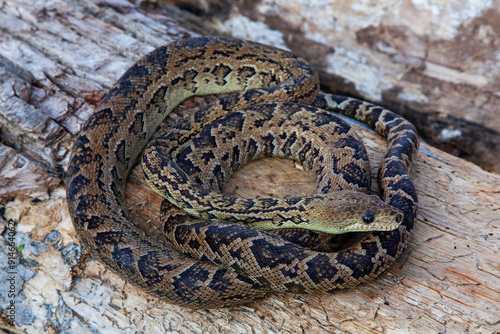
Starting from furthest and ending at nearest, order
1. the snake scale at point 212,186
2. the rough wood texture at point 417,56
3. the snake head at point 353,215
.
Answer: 1. the rough wood texture at point 417,56
2. the snake head at point 353,215
3. the snake scale at point 212,186

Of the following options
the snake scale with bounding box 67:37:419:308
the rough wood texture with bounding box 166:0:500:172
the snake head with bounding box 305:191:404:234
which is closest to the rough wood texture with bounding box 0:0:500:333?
the snake scale with bounding box 67:37:419:308

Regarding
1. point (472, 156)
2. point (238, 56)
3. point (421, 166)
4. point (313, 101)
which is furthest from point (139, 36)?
point (472, 156)

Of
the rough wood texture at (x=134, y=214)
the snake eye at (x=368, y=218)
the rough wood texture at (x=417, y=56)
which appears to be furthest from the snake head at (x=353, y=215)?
the rough wood texture at (x=417, y=56)

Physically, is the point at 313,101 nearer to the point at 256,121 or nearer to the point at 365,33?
the point at 256,121

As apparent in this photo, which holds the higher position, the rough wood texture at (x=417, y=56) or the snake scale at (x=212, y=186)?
the rough wood texture at (x=417, y=56)

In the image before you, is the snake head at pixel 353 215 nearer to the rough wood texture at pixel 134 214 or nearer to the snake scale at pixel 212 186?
the snake scale at pixel 212 186

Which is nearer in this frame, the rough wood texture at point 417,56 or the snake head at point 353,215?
the snake head at point 353,215

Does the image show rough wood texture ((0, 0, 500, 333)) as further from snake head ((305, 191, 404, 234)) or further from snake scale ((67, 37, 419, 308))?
snake head ((305, 191, 404, 234))
